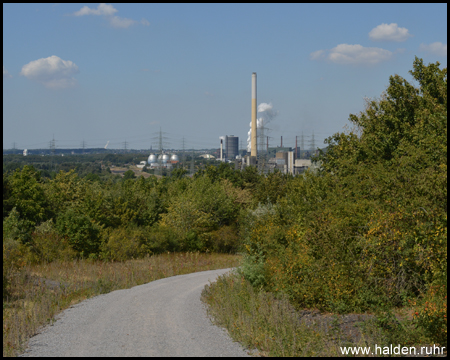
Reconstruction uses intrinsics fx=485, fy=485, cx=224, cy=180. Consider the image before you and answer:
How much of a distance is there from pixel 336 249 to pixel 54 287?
42.4 ft

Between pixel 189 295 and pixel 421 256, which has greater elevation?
pixel 421 256

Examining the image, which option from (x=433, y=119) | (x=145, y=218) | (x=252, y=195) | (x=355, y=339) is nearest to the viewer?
(x=355, y=339)

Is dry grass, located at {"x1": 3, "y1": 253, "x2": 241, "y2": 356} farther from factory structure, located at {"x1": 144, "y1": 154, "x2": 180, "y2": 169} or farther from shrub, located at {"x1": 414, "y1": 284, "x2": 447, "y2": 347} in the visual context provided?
factory structure, located at {"x1": 144, "y1": 154, "x2": 180, "y2": 169}

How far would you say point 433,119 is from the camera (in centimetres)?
1575

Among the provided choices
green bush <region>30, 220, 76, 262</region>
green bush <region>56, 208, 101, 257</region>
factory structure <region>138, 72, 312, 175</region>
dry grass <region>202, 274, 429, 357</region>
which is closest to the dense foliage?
dry grass <region>202, 274, 429, 357</region>

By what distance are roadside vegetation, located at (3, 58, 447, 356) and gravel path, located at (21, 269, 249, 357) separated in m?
0.71

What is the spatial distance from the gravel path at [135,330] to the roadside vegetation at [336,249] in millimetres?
711

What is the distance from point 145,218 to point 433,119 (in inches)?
1512

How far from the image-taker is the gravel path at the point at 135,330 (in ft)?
42.4

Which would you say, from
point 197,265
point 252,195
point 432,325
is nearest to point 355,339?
point 432,325

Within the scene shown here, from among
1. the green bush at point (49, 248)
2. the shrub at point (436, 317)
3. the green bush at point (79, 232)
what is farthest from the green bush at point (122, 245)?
the shrub at point (436, 317)

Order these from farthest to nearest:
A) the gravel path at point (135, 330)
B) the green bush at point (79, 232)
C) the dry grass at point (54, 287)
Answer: the green bush at point (79, 232) < the dry grass at point (54, 287) < the gravel path at point (135, 330)

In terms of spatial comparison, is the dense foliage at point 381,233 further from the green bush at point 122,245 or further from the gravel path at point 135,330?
the green bush at point 122,245

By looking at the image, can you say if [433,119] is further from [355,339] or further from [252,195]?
[252,195]
